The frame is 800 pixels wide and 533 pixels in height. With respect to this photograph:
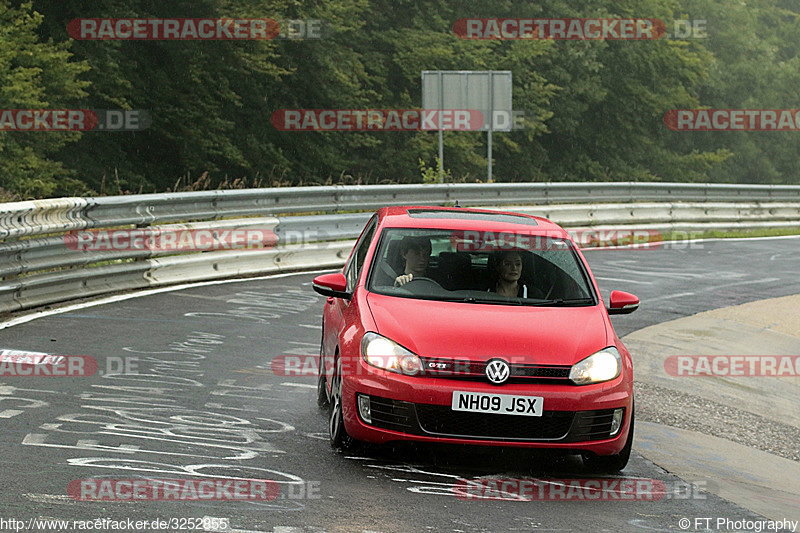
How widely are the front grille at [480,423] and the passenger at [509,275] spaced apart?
4.17ft

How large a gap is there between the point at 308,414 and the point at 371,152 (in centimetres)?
3520

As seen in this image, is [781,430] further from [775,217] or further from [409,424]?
[775,217]

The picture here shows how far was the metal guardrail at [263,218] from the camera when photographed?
1253 centimetres

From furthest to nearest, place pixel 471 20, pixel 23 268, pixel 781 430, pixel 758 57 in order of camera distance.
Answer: pixel 758 57
pixel 471 20
pixel 23 268
pixel 781 430

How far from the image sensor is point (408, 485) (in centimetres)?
648

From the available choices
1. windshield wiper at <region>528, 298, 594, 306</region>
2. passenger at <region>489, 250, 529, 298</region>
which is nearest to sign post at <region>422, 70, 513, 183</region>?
passenger at <region>489, 250, 529, 298</region>

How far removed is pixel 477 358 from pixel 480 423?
0.34 meters

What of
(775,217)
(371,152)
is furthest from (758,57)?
(775,217)

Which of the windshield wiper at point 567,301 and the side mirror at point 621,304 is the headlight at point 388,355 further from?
the side mirror at point 621,304

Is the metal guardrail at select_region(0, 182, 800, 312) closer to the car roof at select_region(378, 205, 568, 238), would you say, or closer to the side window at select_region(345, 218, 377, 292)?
the side window at select_region(345, 218, 377, 292)

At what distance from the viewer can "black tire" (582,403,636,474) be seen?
22.8ft
